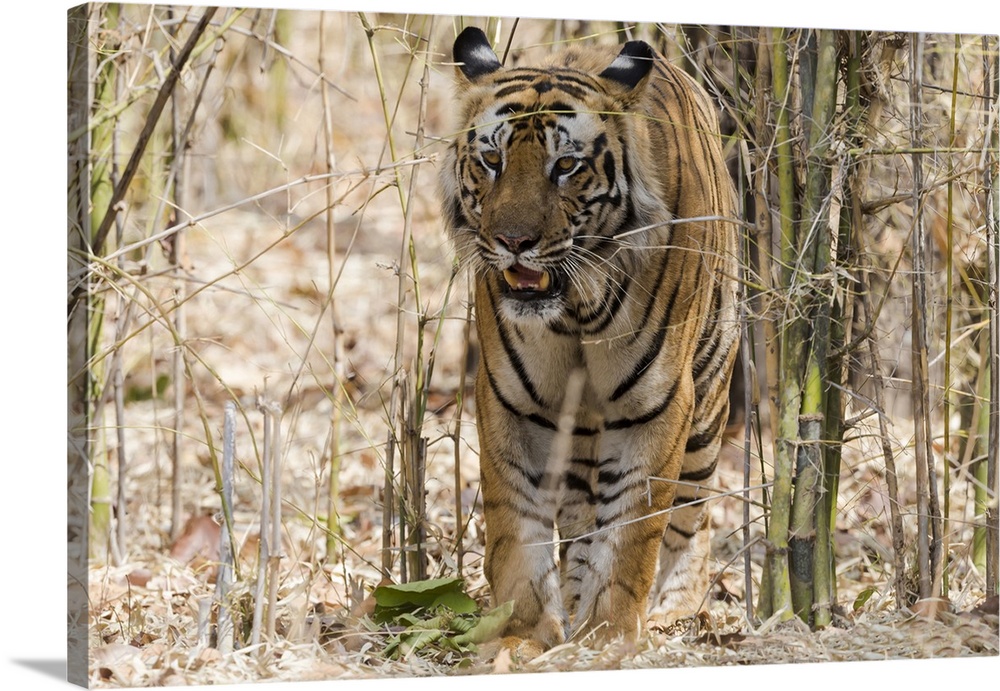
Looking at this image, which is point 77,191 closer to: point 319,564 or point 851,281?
point 319,564

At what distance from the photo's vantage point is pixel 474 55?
4.32 meters

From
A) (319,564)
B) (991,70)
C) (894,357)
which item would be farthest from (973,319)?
(319,564)

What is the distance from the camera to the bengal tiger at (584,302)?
4.19m

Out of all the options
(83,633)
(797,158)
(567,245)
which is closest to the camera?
(83,633)

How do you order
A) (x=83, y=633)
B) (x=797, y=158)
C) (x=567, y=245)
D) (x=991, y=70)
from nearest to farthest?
(x=83, y=633) → (x=567, y=245) → (x=797, y=158) → (x=991, y=70)

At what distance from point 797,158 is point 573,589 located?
162cm

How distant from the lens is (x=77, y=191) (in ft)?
12.5

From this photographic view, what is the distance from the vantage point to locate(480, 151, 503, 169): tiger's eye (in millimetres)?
4191

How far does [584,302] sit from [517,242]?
0.34 meters

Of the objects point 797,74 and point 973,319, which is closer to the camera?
point 797,74

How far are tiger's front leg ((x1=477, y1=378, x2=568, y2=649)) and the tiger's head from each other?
0.42 metres

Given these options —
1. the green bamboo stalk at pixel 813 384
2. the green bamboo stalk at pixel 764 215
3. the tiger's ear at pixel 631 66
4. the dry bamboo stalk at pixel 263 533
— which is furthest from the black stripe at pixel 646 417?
the dry bamboo stalk at pixel 263 533

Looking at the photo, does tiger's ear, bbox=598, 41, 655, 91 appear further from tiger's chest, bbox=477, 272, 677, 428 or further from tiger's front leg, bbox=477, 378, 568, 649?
tiger's front leg, bbox=477, 378, 568, 649

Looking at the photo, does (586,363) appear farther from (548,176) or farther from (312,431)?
(312,431)
